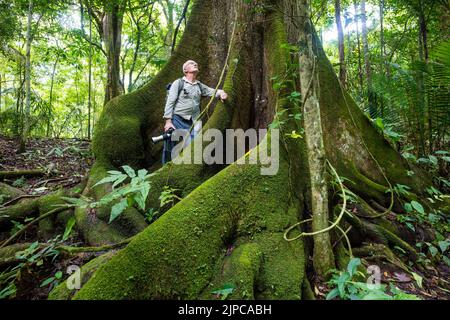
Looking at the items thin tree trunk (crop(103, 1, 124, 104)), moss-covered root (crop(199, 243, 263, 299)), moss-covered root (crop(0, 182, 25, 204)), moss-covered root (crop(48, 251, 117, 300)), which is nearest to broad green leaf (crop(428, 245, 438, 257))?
moss-covered root (crop(199, 243, 263, 299))

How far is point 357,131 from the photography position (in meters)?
3.71

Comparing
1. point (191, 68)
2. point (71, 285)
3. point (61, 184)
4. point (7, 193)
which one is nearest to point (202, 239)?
point (71, 285)

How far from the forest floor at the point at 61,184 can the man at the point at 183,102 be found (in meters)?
1.40

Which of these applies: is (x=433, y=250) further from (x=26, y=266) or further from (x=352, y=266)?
(x=26, y=266)

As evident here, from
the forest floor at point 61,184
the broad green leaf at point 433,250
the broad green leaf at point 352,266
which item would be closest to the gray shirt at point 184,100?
the forest floor at point 61,184

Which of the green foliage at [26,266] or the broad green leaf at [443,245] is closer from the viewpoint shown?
the green foliage at [26,266]

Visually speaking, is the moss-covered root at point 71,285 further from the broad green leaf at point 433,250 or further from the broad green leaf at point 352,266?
the broad green leaf at point 433,250

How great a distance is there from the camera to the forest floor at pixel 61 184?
8.01 feet

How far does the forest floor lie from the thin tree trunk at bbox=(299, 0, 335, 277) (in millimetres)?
241
